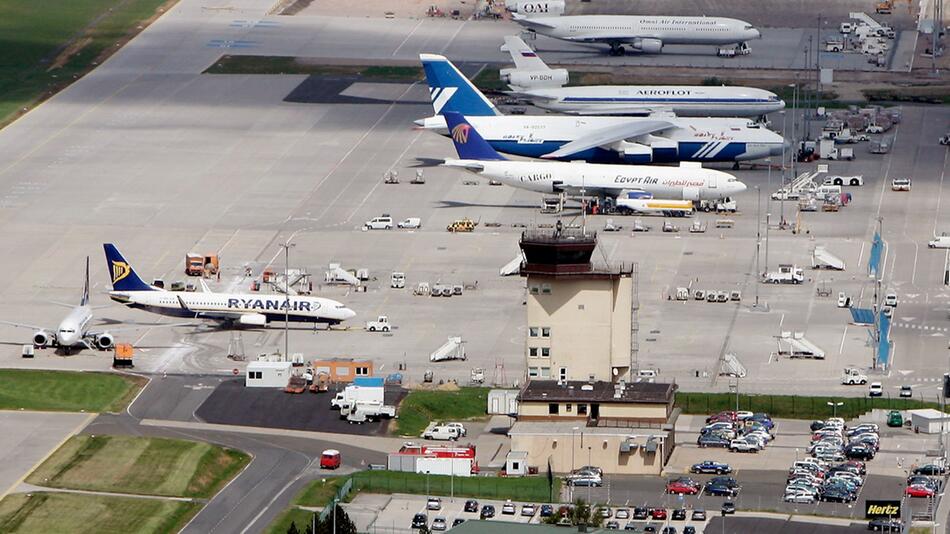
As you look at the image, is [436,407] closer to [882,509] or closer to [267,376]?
[267,376]

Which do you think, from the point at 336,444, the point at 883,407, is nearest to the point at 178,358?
the point at 336,444

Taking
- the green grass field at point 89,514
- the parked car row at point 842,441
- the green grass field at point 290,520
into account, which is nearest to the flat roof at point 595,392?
the parked car row at point 842,441

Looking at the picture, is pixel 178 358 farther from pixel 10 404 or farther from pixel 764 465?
pixel 764 465

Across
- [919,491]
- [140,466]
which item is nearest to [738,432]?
[919,491]

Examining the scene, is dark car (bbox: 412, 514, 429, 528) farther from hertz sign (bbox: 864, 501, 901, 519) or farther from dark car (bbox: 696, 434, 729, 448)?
dark car (bbox: 696, 434, 729, 448)

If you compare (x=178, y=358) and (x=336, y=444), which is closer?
(x=336, y=444)

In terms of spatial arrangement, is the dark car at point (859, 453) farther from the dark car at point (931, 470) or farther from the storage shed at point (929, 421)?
the storage shed at point (929, 421)
